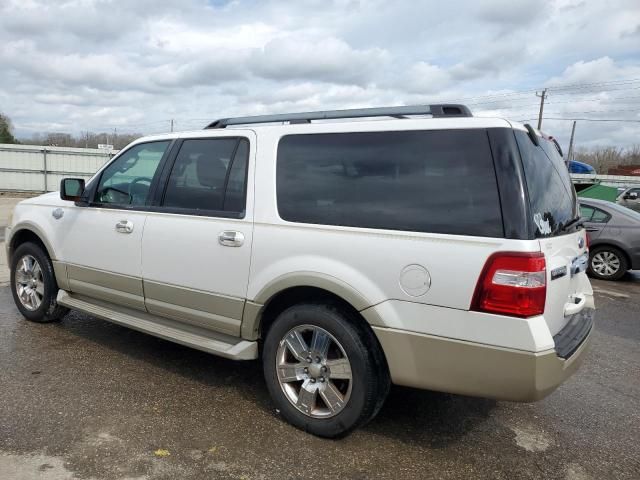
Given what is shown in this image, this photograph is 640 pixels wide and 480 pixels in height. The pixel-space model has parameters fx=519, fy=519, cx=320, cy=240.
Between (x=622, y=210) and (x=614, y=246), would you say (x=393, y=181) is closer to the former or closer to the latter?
(x=614, y=246)

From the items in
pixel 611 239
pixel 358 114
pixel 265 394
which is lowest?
pixel 265 394

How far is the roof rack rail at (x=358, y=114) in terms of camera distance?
297 cm

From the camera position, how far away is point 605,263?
907 cm

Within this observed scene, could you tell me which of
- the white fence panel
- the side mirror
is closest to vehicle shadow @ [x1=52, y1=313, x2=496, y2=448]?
the side mirror

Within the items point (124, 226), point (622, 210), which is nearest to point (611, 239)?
point (622, 210)

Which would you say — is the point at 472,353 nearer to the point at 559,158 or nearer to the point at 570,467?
the point at 570,467

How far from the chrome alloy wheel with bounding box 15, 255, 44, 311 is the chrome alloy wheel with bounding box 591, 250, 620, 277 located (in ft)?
28.2

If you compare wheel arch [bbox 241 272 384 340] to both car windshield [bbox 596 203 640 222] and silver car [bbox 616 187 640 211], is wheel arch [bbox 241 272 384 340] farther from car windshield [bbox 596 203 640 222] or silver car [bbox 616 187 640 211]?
silver car [bbox 616 187 640 211]

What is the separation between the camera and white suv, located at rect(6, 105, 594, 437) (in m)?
2.61

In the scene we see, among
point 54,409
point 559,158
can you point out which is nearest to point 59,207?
point 54,409

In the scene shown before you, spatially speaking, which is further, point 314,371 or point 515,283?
point 314,371

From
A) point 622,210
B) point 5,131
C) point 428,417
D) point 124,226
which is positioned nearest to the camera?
point 428,417

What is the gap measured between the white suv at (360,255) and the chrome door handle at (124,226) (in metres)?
0.02

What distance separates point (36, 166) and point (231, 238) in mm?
19666
